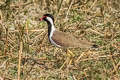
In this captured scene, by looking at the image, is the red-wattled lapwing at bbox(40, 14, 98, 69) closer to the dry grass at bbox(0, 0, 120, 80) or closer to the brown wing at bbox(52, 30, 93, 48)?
the brown wing at bbox(52, 30, 93, 48)

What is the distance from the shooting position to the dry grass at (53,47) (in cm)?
547

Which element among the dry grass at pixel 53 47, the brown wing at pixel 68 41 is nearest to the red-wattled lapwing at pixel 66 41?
the brown wing at pixel 68 41

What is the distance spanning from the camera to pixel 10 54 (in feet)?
19.5

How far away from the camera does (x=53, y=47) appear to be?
21.7 ft

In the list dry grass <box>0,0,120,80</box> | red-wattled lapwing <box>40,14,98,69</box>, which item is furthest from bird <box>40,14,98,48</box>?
dry grass <box>0,0,120,80</box>

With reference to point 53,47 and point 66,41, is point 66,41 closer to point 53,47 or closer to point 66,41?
point 66,41

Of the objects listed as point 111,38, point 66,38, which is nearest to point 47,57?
point 66,38

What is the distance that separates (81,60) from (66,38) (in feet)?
1.96

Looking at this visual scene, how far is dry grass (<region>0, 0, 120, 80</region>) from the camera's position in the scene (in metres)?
5.47

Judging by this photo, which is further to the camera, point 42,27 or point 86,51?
point 42,27

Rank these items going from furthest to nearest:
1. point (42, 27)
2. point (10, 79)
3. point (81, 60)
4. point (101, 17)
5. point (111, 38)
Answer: point (101, 17) < point (42, 27) < point (111, 38) < point (81, 60) < point (10, 79)

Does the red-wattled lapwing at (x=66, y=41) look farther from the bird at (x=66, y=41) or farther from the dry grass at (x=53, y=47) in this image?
the dry grass at (x=53, y=47)

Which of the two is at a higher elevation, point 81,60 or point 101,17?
point 101,17

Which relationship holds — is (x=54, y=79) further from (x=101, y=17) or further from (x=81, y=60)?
(x=101, y=17)
